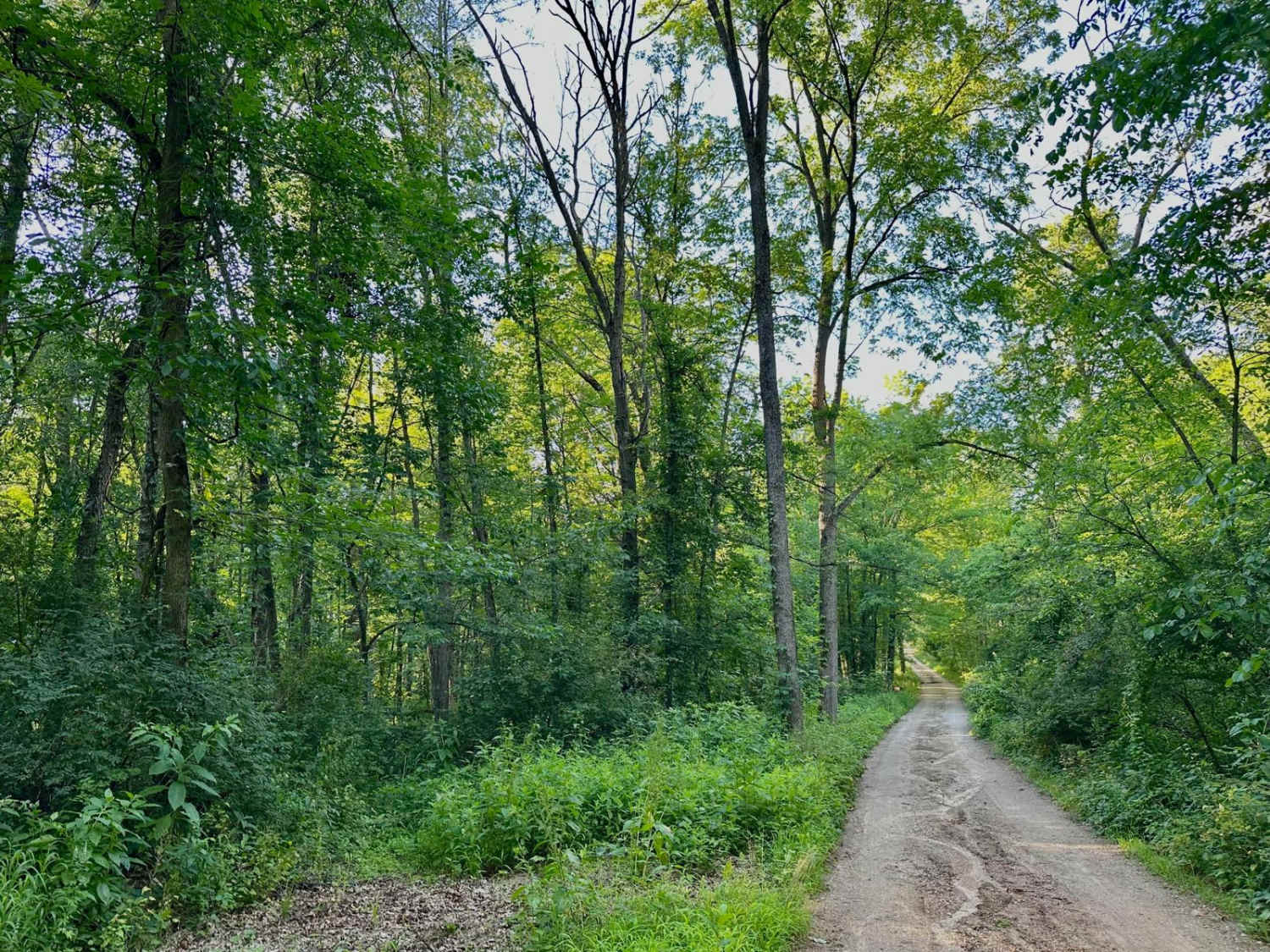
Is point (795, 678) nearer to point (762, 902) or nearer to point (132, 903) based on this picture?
point (762, 902)

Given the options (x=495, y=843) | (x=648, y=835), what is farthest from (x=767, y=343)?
(x=495, y=843)

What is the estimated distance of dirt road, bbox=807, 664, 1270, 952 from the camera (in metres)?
4.94

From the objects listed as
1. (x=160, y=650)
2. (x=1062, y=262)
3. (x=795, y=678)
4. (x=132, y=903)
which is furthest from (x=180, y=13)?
(x=1062, y=262)

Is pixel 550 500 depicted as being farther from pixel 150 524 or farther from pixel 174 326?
pixel 174 326

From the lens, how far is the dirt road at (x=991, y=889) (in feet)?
16.2

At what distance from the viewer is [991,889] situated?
19.6 feet

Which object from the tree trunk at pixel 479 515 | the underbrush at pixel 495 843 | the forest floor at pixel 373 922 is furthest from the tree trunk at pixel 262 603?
the forest floor at pixel 373 922

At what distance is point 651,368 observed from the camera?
1731 cm

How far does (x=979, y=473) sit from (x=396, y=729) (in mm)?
14525

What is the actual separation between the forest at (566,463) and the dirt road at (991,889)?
1.24 ft

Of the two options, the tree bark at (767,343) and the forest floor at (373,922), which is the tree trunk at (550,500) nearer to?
the tree bark at (767,343)

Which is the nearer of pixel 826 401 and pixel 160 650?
pixel 160 650

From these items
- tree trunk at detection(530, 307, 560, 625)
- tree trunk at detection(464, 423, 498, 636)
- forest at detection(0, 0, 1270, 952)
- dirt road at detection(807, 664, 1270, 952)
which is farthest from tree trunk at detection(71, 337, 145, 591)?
dirt road at detection(807, 664, 1270, 952)

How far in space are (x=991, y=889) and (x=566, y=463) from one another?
15096mm
